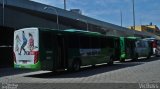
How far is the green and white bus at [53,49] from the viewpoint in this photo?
2250cm

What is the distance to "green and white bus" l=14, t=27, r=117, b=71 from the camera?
2250 cm

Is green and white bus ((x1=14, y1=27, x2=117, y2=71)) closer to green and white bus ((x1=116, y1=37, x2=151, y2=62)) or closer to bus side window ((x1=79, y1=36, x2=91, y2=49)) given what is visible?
bus side window ((x1=79, y1=36, x2=91, y2=49))

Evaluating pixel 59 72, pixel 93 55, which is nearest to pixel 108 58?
pixel 93 55

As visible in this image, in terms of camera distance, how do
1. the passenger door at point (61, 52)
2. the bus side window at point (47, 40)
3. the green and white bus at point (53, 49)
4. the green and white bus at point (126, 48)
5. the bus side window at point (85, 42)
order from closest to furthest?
the green and white bus at point (53, 49), the bus side window at point (47, 40), the passenger door at point (61, 52), the bus side window at point (85, 42), the green and white bus at point (126, 48)

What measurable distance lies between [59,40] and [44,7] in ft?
70.5

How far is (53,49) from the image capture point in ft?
78.0

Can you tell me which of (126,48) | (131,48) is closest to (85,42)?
(126,48)

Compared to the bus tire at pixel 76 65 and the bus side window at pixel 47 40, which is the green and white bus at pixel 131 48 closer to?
the bus tire at pixel 76 65

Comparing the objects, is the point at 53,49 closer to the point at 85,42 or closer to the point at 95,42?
the point at 85,42

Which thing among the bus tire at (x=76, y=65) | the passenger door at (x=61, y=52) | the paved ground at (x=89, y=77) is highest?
the passenger door at (x=61, y=52)

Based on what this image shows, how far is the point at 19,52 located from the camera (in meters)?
23.3

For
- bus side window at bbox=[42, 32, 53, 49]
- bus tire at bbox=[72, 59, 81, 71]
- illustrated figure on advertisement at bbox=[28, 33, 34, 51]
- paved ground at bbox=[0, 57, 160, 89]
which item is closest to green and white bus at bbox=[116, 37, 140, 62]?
bus tire at bbox=[72, 59, 81, 71]

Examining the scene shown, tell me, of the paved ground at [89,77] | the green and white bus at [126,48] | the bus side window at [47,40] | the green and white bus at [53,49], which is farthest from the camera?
the green and white bus at [126,48]

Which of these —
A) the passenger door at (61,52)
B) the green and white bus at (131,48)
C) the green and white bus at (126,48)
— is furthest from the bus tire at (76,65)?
the green and white bus at (126,48)
